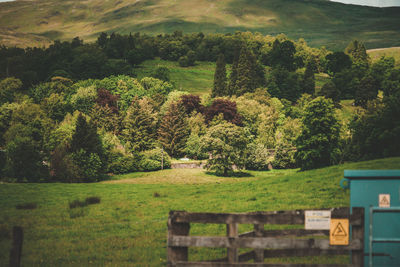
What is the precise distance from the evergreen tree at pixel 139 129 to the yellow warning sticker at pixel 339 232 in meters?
98.3

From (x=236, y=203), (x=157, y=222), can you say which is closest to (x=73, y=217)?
(x=157, y=222)

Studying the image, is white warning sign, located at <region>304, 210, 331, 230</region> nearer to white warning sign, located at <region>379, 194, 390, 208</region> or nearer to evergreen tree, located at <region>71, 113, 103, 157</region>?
white warning sign, located at <region>379, 194, 390, 208</region>

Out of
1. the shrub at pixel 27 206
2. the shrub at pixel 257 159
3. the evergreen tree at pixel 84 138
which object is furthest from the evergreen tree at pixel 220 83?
the shrub at pixel 27 206

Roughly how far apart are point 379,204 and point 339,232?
1359mm

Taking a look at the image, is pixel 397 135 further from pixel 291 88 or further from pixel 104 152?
pixel 291 88

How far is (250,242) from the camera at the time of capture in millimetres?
9391

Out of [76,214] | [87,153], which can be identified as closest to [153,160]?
[87,153]

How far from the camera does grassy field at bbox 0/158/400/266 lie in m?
16.2

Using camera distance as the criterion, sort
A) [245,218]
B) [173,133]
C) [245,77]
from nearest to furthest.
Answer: [245,218] < [173,133] < [245,77]

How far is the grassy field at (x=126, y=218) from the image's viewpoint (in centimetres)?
1619

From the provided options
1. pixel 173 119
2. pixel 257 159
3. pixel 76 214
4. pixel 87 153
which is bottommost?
pixel 257 159

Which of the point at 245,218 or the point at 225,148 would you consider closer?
the point at 245,218

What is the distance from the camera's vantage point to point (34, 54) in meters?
192

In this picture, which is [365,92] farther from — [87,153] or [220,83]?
[87,153]
